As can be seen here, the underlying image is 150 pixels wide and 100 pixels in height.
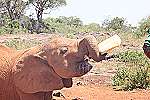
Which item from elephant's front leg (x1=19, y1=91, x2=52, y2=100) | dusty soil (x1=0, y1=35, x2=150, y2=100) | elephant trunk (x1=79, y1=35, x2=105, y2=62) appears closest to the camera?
elephant trunk (x1=79, y1=35, x2=105, y2=62)

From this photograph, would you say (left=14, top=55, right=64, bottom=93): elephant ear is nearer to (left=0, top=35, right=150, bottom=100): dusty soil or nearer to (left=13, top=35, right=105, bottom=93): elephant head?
(left=13, top=35, right=105, bottom=93): elephant head

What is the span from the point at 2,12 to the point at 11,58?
25912mm

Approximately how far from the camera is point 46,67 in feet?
10.5

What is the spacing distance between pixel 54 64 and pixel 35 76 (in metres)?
0.22

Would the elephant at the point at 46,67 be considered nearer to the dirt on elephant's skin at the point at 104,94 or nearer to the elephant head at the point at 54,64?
the elephant head at the point at 54,64

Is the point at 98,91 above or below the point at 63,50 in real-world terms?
below

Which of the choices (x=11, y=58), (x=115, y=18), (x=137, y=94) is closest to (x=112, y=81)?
(x=137, y=94)

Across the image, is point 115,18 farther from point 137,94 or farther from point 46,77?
point 46,77

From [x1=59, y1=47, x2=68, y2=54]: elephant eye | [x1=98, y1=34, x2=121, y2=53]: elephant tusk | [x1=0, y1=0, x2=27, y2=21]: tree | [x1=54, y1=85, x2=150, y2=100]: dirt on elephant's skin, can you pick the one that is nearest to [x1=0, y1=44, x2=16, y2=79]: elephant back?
[x1=59, y1=47, x2=68, y2=54]: elephant eye

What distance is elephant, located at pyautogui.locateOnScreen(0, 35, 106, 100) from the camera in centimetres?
294

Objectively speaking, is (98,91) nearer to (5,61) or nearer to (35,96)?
(5,61)

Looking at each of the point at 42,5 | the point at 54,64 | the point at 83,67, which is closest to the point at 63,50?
the point at 54,64

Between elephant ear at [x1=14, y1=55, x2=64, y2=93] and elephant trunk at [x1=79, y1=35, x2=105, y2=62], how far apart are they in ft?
1.24

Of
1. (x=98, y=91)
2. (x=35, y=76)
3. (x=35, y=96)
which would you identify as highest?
(x=35, y=76)
